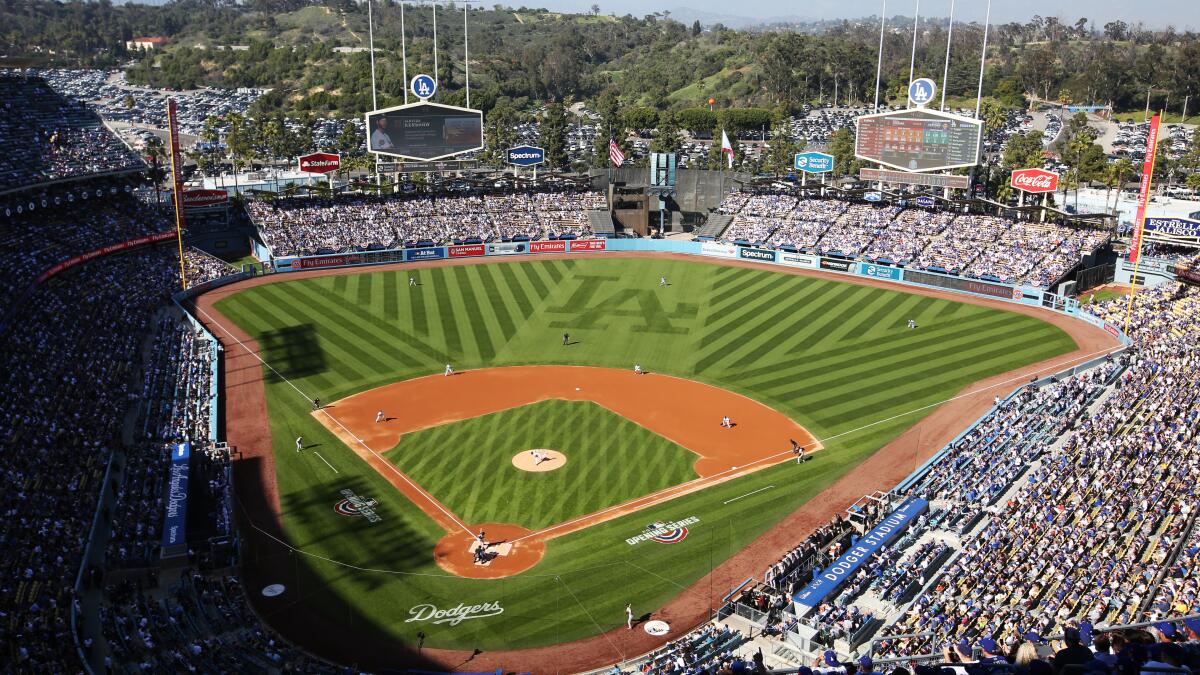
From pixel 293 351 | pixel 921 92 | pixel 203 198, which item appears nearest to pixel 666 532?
pixel 293 351

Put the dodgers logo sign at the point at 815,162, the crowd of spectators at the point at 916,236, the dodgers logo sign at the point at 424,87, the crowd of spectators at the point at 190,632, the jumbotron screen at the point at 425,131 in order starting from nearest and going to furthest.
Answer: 1. the crowd of spectators at the point at 190,632
2. the crowd of spectators at the point at 916,236
3. the dodgers logo sign at the point at 424,87
4. the jumbotron screen at the point at 425,131
5. the dodgers logo sign at the point at 815,162

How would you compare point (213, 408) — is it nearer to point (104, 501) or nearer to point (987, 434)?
point (104, 501)

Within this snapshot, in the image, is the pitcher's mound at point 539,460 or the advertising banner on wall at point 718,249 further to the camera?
the advertising banner on wall at point 718,249

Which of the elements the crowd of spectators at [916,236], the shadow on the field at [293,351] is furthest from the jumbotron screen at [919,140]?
the shadow on the field at [293,351]

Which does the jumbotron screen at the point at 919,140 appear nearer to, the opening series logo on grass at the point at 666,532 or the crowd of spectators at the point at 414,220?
the crowd of spectators at the point at 414,220

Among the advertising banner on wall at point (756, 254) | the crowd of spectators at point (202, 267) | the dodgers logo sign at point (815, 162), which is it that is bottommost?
the crowd of spectators at point (202, 267)

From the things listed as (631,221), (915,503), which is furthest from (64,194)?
(915,503)

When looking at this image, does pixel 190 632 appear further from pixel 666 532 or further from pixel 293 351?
pixel 293 351
